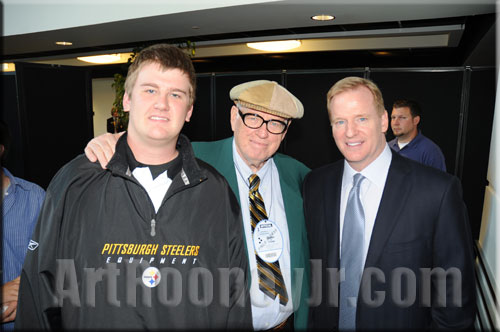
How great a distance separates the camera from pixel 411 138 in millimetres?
4707

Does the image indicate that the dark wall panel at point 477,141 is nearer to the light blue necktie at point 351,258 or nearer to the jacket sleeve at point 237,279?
the light blue necktie at point 351,258

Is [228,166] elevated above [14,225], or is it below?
above

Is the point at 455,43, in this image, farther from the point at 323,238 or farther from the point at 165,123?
the point at 165,123

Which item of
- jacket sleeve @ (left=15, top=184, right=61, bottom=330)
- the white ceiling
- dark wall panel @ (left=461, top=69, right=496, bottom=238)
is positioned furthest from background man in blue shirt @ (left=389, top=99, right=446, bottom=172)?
jacket sleeve @ (left=15, top=184, right=61, bottom=330)

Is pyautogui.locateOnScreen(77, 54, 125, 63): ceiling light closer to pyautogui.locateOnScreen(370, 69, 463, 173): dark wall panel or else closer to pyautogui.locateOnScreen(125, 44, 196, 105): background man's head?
pyautogui.locateOnScreen(370, 69, 463, 173): dark wall panel

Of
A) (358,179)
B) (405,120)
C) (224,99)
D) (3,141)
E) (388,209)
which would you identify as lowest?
(388,209)

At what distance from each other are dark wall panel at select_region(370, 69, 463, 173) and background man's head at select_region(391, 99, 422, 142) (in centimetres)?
32

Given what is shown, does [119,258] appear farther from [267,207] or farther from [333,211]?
[333,211]

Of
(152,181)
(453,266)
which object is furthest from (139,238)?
(453,266)

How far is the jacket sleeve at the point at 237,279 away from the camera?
1.70 metres

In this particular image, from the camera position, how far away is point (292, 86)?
5480mm

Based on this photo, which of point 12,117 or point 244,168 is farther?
point 12,117

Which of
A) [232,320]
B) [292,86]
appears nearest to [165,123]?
[232,320]

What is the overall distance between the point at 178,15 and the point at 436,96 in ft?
11.0
